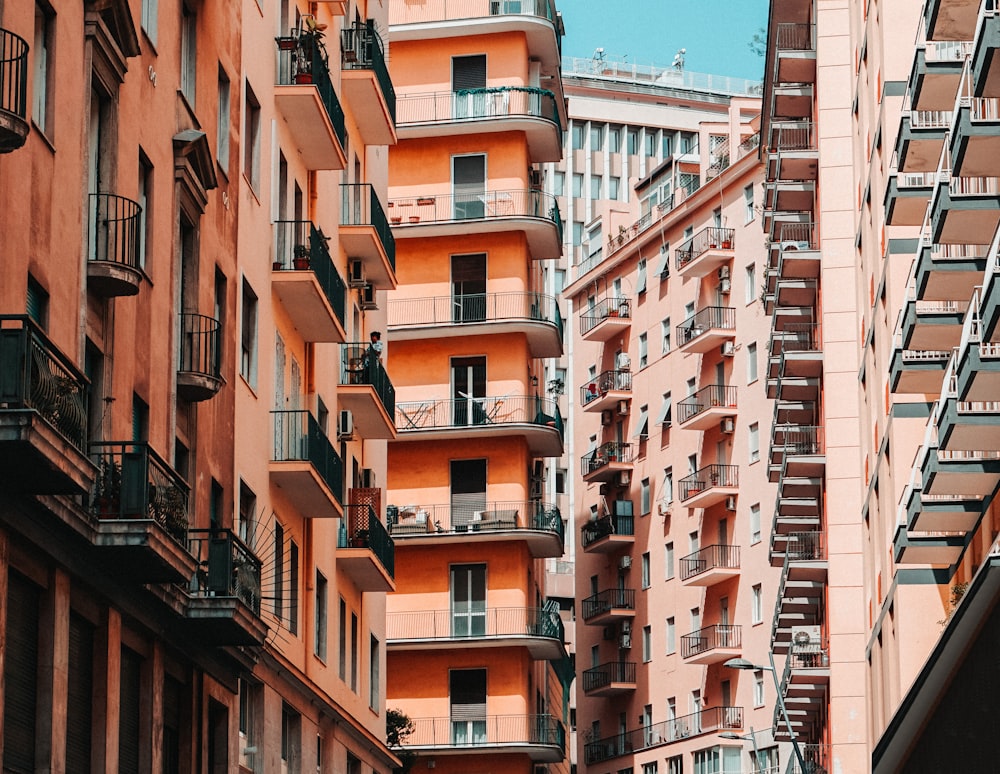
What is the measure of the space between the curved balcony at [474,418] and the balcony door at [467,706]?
6949 mm

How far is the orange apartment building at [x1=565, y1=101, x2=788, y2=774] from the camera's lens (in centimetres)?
7419

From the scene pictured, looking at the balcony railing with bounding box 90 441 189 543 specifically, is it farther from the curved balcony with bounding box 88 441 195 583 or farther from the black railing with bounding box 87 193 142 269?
the black railing with bounding box 87 193 142 269

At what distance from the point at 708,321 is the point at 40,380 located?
60298 mm

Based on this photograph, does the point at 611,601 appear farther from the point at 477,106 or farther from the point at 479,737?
the point at 477,106

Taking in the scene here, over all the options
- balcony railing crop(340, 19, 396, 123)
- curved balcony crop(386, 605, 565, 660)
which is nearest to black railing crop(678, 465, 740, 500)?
curved balcony crop(386, 605, 565, 660)

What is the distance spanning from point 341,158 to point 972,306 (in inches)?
623

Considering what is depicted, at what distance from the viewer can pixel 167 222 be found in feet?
90.1

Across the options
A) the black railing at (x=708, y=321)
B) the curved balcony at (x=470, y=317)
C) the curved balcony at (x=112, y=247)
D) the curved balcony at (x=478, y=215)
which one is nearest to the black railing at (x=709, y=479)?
the black railing at (x=708, y=321)

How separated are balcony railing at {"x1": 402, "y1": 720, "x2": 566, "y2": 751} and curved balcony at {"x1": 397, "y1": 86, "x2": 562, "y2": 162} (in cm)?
1757

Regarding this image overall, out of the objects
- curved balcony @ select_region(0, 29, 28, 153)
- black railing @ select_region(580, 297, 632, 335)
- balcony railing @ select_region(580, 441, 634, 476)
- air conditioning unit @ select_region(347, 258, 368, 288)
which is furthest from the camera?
black railing @ select_region(580, 297, 632, 335)

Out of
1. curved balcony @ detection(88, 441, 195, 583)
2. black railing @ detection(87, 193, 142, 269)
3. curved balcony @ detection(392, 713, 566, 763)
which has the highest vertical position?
black railing @ detection(87, 193, 142, 269)

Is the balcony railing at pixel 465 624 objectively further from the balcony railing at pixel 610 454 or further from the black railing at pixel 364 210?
the balcony railing at pixel 610 454

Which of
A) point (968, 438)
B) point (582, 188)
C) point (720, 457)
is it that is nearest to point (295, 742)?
point (968, 438)

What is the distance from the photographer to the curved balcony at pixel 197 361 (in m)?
28.0
